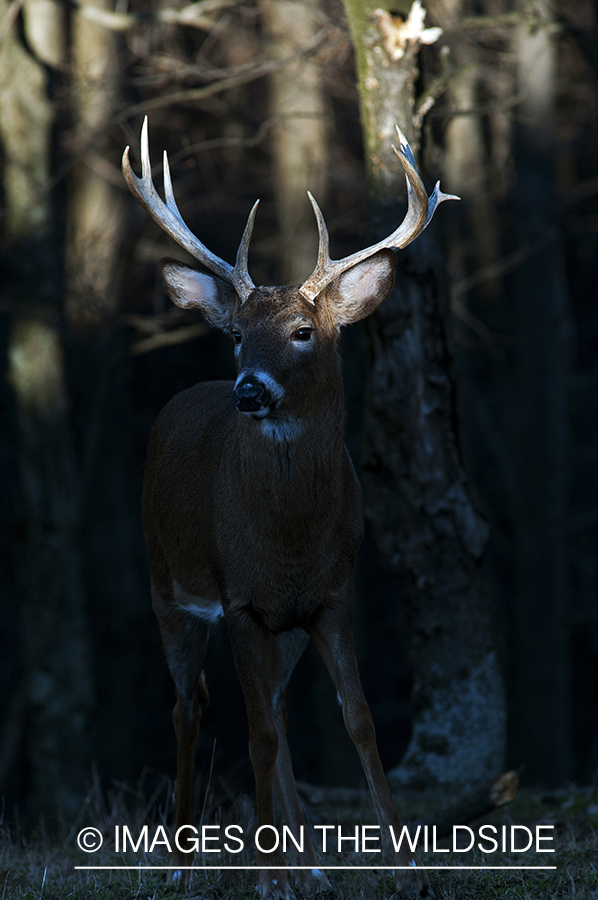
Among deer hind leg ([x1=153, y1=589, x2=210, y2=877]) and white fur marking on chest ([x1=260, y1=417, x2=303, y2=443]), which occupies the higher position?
white fur marking on chest ([x1=260, y1=417, x2=303, y2=443])

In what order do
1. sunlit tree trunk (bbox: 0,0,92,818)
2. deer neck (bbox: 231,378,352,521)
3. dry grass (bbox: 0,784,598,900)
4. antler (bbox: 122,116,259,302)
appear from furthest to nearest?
1. sunlit tree trunk (bbox: 0,0,92,818)
2. antler (bbox: 122,116,259,302)
3. deer neck (bbox: 231,378,352,521)
4. dry grass (bbox: 0,784,598,900)

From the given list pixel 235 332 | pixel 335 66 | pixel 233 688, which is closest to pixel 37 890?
pixel 235 332

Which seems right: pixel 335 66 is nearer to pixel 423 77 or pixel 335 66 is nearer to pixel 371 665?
pixel 423 77

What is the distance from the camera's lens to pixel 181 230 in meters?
4.84

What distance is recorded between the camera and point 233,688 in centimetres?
1788

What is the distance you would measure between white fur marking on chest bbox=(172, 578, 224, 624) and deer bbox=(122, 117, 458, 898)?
0.05 ft

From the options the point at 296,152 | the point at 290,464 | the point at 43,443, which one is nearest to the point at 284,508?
the point at 290,464

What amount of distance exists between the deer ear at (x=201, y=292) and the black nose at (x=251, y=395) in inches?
29.4

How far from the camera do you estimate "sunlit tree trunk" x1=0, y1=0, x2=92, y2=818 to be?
10039mm

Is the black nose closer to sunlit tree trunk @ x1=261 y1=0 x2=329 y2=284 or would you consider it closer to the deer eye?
the deer eye

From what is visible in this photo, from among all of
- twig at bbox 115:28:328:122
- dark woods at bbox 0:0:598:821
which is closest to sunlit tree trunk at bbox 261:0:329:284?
dark woods at bbox 0:0:598:821

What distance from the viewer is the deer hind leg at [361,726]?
4.06 meters

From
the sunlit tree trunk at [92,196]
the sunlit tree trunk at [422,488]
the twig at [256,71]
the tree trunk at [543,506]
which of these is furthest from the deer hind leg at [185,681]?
the tree trunk at [543,506]

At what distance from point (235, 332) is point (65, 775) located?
689 cm
